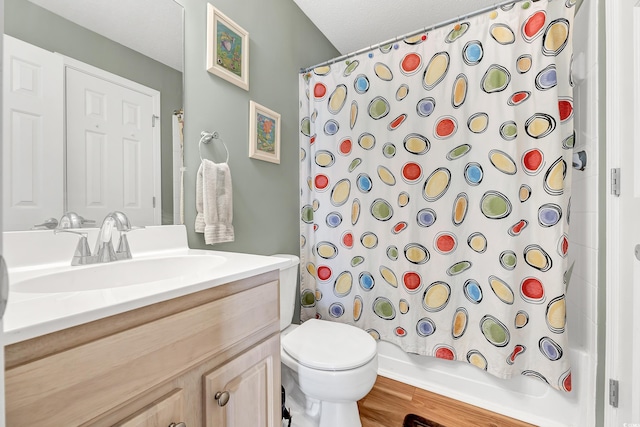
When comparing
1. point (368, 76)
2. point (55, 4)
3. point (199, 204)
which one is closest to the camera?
point (55, 4)

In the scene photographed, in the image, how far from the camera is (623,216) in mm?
999

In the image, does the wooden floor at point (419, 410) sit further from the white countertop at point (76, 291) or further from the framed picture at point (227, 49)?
the framed picture at point (227, 49)

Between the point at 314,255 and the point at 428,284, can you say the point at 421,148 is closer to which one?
the point at 428,284

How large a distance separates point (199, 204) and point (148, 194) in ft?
0.64

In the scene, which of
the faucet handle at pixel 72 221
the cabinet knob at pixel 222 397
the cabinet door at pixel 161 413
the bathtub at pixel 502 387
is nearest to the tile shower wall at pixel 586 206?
the bathtub at pixel 502 387

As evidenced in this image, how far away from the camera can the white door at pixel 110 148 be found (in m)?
0.90

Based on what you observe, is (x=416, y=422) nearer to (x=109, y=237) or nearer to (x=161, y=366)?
(x=161, y=366)

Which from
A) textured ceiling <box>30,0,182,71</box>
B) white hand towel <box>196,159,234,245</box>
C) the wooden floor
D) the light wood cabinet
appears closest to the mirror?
textured ceiling <box>30,0,182,71</box>

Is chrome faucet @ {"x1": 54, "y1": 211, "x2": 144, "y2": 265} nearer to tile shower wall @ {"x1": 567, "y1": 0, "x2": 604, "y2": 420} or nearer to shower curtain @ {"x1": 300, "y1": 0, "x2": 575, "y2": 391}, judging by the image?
shower curtain @ {"x1": 300, "y1": 0, "x2": 575, "y2": 391}

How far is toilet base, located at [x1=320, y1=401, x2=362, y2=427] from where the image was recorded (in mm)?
1173

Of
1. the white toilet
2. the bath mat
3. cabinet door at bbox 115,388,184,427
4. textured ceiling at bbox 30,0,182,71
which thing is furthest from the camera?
the bath mat

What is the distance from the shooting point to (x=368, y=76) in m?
1.68

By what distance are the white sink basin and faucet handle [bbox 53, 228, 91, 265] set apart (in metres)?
0.05

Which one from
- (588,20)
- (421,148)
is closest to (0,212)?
(421,148)
